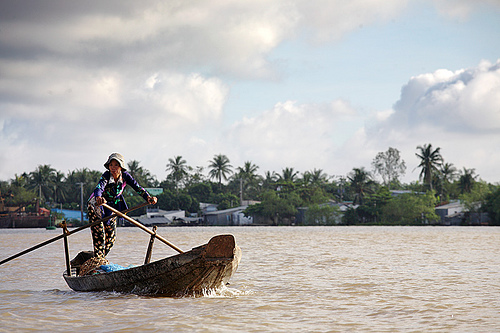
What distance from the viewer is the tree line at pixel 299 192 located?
219ft

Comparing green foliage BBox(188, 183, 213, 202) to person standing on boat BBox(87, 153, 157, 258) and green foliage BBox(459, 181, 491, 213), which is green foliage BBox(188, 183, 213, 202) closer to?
green foliage BBox(459, 181, 491, 213)

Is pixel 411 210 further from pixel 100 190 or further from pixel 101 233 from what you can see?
pixel 100 190

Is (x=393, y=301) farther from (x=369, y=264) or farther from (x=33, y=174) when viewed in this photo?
(x=33, y=174)

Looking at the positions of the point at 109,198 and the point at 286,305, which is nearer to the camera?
the point at 286,305

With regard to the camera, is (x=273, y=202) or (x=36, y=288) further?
(x=273, y=202)

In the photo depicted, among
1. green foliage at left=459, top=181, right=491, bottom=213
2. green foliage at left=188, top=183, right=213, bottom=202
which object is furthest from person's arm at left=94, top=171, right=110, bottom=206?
green foliage at left=188, top=183, right=213, bottom=202

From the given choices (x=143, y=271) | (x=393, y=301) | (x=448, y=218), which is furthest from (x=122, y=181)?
(x=448, y=218)

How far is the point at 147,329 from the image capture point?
576 cm

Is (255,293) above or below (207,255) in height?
below

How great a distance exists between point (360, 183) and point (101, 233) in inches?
2819

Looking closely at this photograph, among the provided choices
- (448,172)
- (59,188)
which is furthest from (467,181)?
(59,188)

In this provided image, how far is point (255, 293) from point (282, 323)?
230 centimetres

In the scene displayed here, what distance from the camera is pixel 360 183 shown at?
77625 millimetres

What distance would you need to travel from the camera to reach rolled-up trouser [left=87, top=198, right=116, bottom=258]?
26.5 ft
